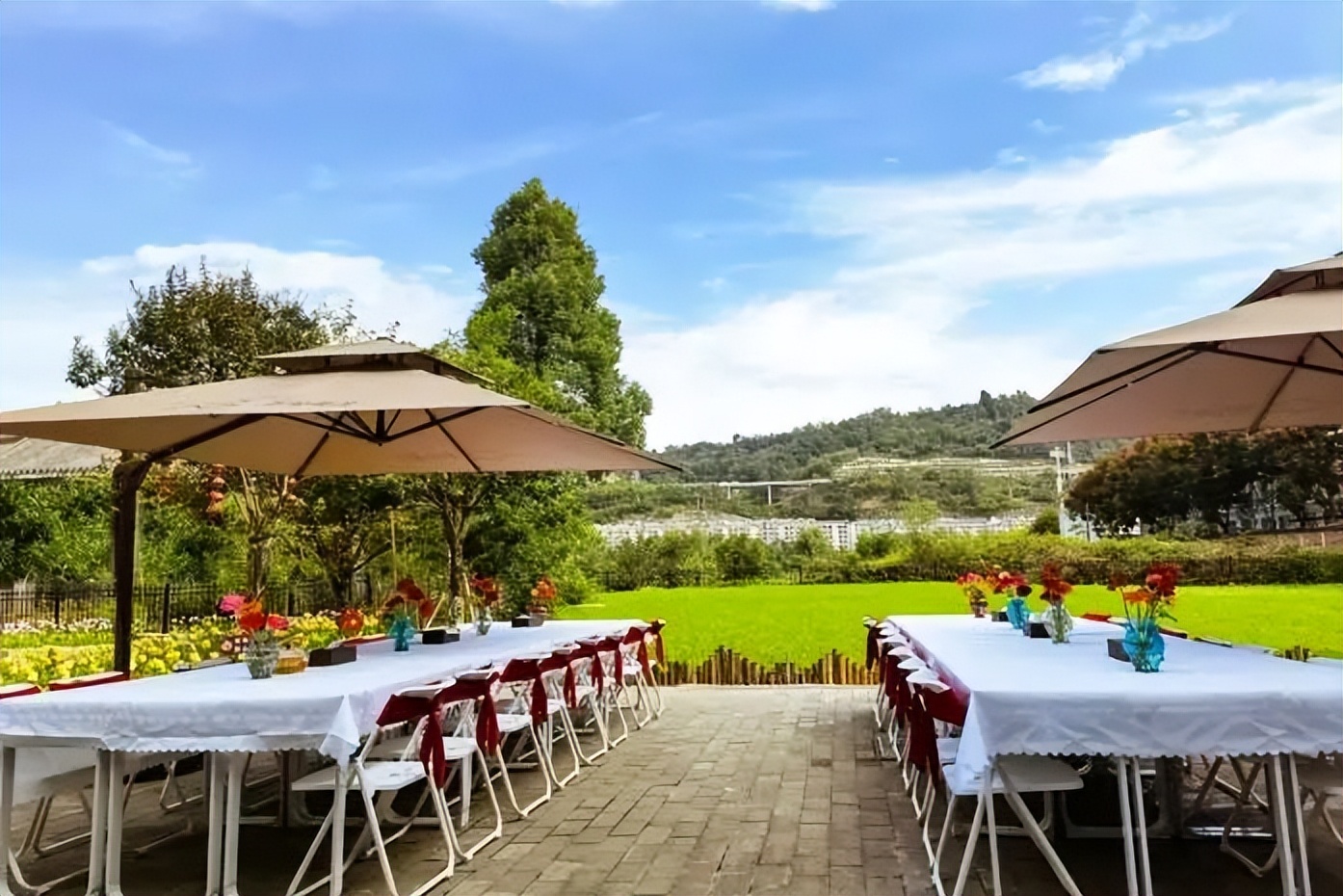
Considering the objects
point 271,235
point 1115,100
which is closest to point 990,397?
point 1115,100

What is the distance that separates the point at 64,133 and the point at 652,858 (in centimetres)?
1235

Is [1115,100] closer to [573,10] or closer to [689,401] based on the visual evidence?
[573,10]

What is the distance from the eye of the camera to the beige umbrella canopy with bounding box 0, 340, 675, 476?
4.30 meters

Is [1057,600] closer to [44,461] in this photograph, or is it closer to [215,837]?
[215,837]

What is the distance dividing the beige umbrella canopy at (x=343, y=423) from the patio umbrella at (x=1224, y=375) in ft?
8.26

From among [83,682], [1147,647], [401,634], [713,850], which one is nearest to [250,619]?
[83,682]

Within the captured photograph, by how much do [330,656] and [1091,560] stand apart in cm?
1525

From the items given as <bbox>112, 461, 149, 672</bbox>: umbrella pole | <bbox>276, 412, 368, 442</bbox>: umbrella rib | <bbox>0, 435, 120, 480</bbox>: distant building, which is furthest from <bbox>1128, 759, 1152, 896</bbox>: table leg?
<bbox>0, 435, 120, 480</bbox>: distant building

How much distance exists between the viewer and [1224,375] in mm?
5211

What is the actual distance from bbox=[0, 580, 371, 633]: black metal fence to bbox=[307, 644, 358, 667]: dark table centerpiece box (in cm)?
799

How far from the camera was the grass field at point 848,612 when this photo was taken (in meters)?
11.1

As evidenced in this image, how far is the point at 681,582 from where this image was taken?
66.9 ft

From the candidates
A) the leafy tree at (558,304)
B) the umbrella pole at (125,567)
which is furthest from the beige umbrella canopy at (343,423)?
the leafy tree at (558,304)

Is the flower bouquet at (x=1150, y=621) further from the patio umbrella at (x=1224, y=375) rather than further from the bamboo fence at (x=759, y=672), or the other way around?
the bamboo fence at (x=759, y=672)
